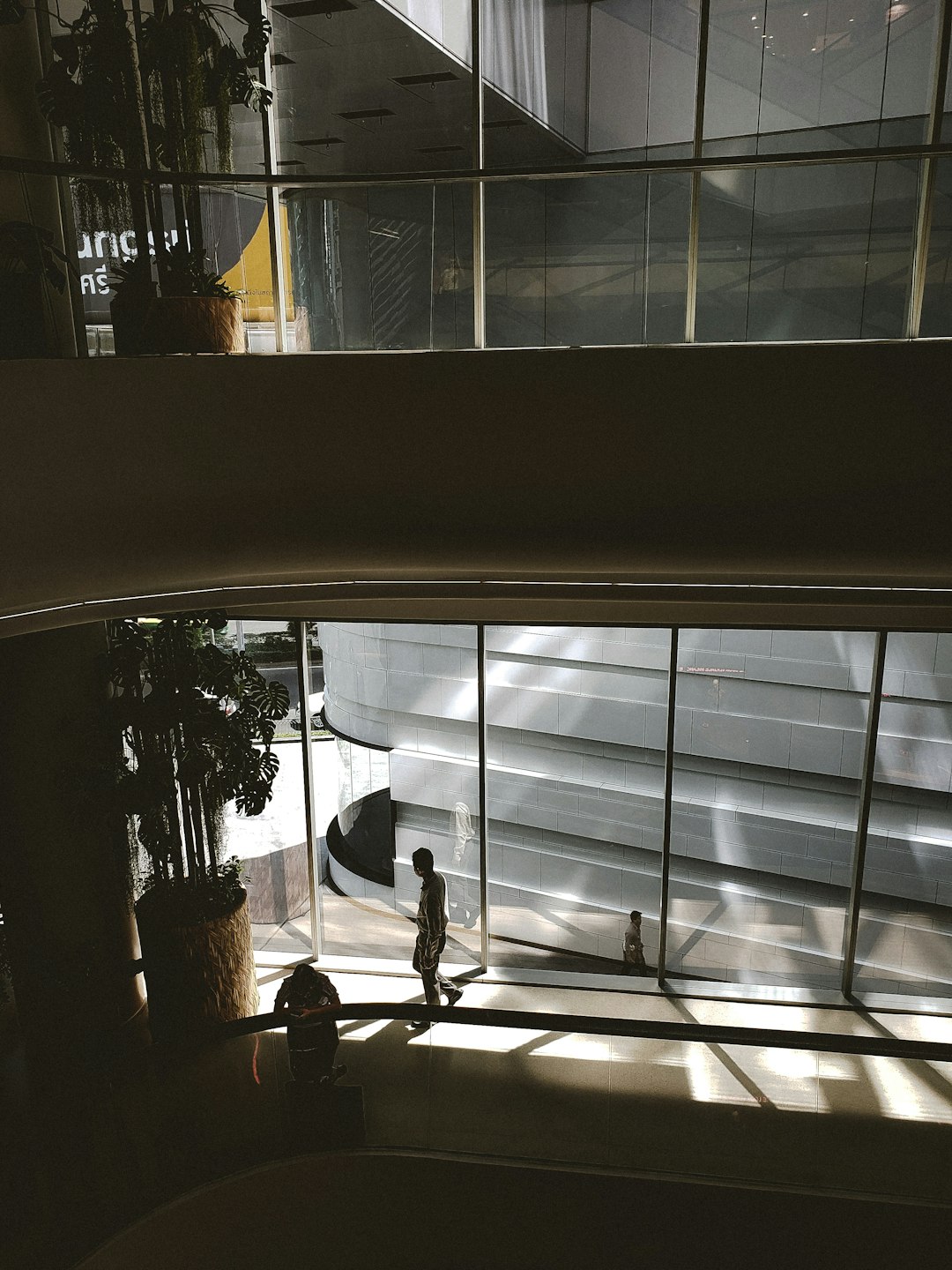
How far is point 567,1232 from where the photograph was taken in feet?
19.5

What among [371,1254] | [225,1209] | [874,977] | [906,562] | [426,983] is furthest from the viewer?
[874,977]

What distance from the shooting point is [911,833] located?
8.09 meters

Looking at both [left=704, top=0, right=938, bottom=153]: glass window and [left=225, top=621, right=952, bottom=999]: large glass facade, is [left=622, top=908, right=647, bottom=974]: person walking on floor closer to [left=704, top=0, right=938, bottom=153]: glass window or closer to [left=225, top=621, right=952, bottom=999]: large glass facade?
[left=225, top=621, right=952, bottom=999]: large glass facade

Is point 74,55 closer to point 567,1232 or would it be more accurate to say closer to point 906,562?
point 906,562

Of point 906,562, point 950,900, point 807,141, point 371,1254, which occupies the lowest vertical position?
point 371,1254

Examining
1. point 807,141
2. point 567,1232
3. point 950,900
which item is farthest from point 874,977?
point 807,141

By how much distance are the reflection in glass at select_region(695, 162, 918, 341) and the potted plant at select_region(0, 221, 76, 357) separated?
4.25 meters

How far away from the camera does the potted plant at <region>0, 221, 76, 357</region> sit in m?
5.79

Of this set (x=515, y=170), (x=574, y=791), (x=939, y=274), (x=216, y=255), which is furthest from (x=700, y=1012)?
(x=216, y=255)

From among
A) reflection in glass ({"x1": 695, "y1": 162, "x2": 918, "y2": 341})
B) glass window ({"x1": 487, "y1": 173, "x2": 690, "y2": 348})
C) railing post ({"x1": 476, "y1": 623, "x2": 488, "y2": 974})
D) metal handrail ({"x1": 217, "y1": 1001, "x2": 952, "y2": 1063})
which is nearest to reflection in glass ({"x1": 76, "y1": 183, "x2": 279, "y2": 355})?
glass window ({"x1": 487, "y1": 173, "x2": 690, "y2": 348})

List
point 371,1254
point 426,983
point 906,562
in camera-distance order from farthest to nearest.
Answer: point 426,983
point 371,1254
point 906,562

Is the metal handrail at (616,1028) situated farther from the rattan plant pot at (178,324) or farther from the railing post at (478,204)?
the railing post at (478,204)

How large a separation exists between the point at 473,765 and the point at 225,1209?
13.4 ft

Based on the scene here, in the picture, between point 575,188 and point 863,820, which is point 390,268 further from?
point 863,820
